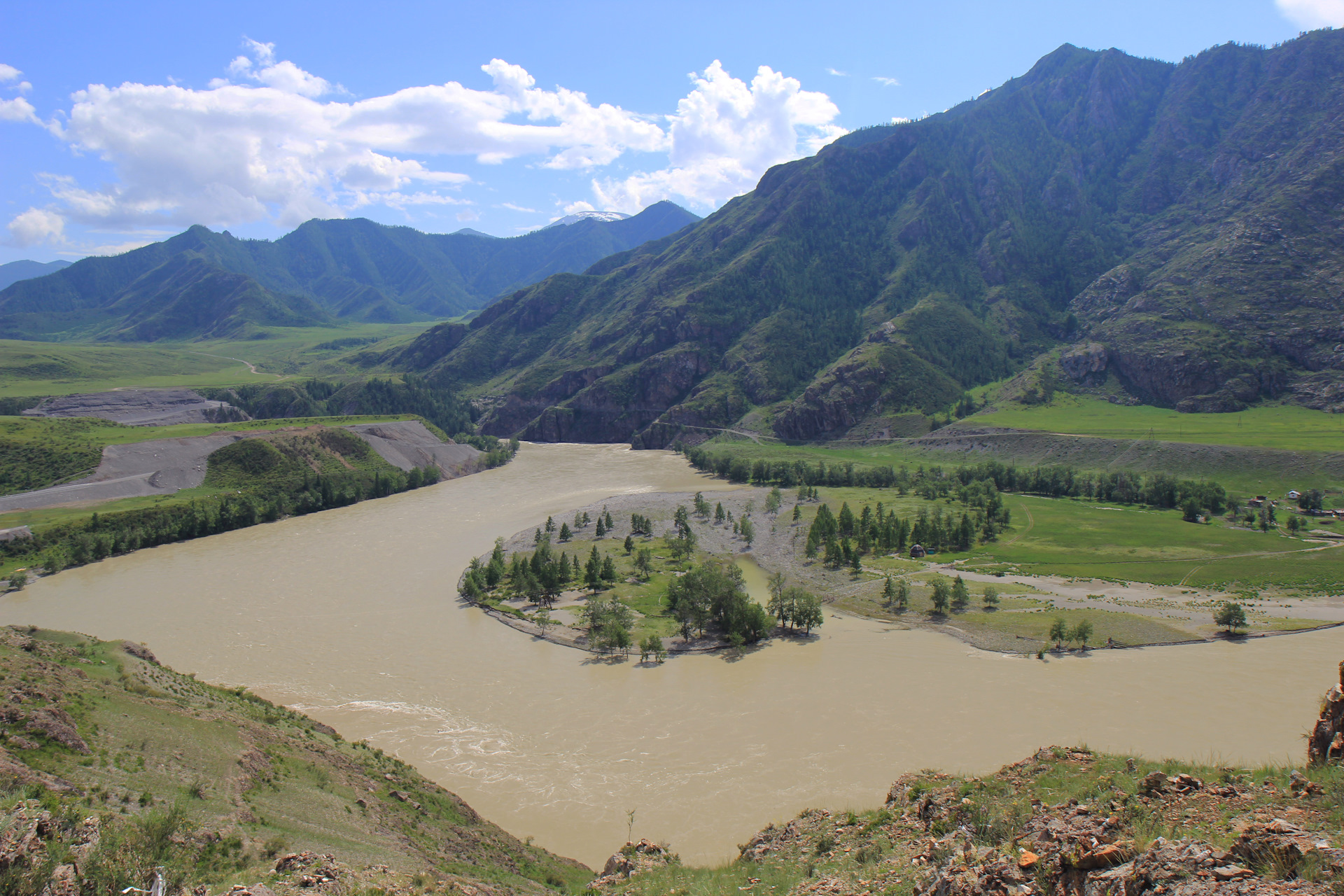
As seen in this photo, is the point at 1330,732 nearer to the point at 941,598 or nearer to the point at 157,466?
the point at 941,598

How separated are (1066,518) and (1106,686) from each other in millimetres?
52950

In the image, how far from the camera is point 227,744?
1036 inches

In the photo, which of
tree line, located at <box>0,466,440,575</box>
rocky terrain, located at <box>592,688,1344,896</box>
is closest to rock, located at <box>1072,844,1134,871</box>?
rocky terrain, located at <box>592,688,1344,896</box>

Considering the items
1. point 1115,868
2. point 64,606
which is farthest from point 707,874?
point 64,606

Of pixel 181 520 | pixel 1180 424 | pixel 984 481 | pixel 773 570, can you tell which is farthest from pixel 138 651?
pixel 1180 424

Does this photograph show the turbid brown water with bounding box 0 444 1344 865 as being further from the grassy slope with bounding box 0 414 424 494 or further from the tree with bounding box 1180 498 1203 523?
the grassy slope with bounding box 0 414 424 494

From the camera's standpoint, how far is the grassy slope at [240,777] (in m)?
20.5

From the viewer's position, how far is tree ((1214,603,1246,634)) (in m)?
52.5

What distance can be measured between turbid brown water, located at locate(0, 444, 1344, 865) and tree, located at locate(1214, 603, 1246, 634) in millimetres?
2103

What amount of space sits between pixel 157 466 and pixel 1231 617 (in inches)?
5313

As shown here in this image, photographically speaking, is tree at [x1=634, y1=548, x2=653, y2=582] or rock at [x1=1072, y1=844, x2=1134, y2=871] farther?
tree at [x1=634, y1=548, x2=653, y2=582]

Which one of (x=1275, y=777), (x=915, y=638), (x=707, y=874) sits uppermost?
(x=1275, y=777)

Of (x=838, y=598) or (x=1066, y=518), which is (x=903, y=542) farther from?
(x=1066, y=518)

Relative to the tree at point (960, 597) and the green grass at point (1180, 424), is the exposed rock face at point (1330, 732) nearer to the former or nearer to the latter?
the tree at point (960, 597)
